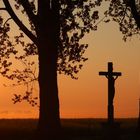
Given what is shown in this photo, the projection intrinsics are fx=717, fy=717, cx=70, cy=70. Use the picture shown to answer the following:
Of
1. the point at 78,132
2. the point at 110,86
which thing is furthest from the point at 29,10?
the point at 78,132

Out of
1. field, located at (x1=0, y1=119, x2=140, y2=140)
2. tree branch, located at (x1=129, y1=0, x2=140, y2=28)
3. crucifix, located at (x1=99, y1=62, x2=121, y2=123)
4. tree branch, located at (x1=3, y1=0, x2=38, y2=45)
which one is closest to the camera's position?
crucifix, located at (x1=99, y1=62, x2=121, y2=123)

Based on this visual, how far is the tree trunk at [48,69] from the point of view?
99.2 ft

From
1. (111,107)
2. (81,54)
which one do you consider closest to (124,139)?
(111,107)

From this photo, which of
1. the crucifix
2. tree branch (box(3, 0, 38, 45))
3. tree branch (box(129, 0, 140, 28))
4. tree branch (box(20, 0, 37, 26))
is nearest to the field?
the crucifix

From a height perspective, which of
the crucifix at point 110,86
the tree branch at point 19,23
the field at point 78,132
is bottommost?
the field at point 78,132

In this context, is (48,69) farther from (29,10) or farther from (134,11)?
(134,11)

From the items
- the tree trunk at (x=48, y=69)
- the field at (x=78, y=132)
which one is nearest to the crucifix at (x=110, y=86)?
the field at (x=78, y=132)

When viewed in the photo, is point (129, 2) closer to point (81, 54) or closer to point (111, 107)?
point (81, 54)

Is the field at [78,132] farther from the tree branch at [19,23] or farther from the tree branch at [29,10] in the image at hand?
the tree branch at [29,10]

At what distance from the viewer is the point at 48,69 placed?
30.4m

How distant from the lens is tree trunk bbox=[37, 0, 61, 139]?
30.2 metres

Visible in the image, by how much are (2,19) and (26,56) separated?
234 cm

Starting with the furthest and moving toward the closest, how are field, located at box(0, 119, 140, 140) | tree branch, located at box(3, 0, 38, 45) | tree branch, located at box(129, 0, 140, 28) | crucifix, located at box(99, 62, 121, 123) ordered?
tree branch, located at box(129, 0, 140, 28) → field, located at box(0, 119, 140, 140) → tree branch, located at box(3, 0, 38, 45) → crucifix, located at box(99, 62, 121, 123)

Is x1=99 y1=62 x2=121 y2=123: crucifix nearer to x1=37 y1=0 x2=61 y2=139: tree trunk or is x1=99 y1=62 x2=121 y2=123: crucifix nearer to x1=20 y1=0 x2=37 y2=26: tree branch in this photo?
x1=37 y1=0 x2=61 y2=139: tree trunk
